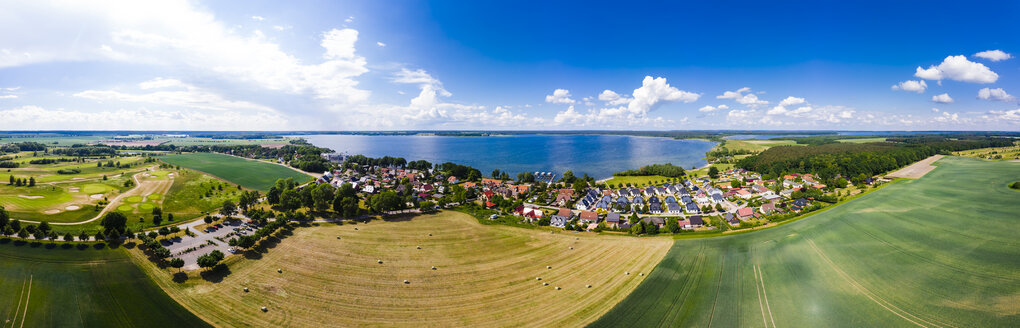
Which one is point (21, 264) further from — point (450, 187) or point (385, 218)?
point (450, 187)

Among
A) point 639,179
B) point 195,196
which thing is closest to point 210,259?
point 195,196

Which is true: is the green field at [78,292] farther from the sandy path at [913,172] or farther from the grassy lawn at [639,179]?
the sandy path at [913,172]

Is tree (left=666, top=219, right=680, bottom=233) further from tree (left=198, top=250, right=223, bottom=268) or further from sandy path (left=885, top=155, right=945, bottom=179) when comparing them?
sandy path (left=885, top=155, right=945, bottom=179)

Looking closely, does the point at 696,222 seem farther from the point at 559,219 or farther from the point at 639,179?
the point at 639,179

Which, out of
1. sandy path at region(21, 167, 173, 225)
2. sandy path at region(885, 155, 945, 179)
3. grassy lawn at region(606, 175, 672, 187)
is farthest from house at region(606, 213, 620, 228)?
sandy path at region(885, 155, 945, 179)

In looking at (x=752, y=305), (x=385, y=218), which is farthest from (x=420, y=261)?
(x=752, y=305)
